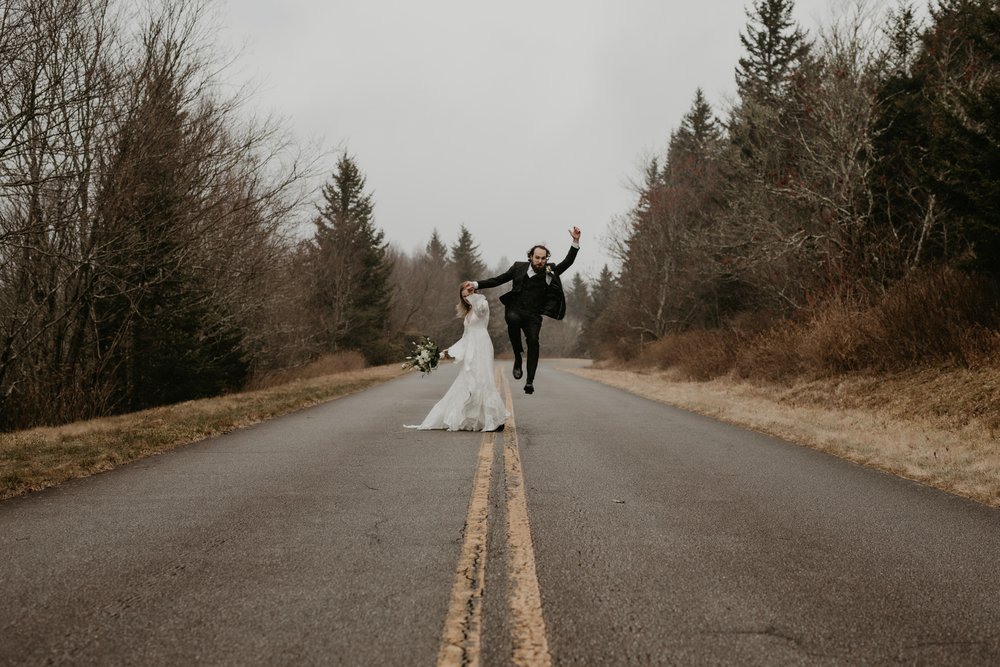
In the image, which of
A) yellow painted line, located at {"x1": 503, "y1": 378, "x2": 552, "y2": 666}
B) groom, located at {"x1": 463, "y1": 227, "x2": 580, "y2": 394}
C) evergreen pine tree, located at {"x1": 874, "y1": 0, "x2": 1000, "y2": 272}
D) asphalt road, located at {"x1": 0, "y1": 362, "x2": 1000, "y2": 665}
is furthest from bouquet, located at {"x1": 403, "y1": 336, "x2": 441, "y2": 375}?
evergreen pine tree, located at {"x1": 874, "y1": 0, "x2": 1000, "y2": 272}

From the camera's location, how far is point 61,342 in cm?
1355

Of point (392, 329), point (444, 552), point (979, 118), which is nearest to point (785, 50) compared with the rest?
point (979, 118)

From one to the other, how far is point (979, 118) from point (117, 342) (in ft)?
53.2

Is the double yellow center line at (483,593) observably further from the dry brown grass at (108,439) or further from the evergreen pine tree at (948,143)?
the evergreen pine tree at (948,143)

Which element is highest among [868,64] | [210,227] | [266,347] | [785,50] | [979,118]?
[785,50]

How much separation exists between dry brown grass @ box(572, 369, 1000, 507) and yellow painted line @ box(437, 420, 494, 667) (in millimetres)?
4288

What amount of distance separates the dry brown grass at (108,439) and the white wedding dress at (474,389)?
11.3 ft

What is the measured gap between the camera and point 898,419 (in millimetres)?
10797

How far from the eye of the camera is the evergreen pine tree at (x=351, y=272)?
1538 inches

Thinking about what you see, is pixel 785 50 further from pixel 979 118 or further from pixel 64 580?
pixel 64 580

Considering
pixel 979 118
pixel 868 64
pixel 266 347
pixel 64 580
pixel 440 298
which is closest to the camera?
pixel 64 580

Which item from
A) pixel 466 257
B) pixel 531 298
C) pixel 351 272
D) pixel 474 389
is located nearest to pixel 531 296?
pixel 531 298

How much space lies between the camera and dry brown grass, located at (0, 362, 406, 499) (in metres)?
6.55

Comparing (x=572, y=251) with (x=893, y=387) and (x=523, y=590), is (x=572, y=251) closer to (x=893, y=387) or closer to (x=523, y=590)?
(x=523, y=590)
